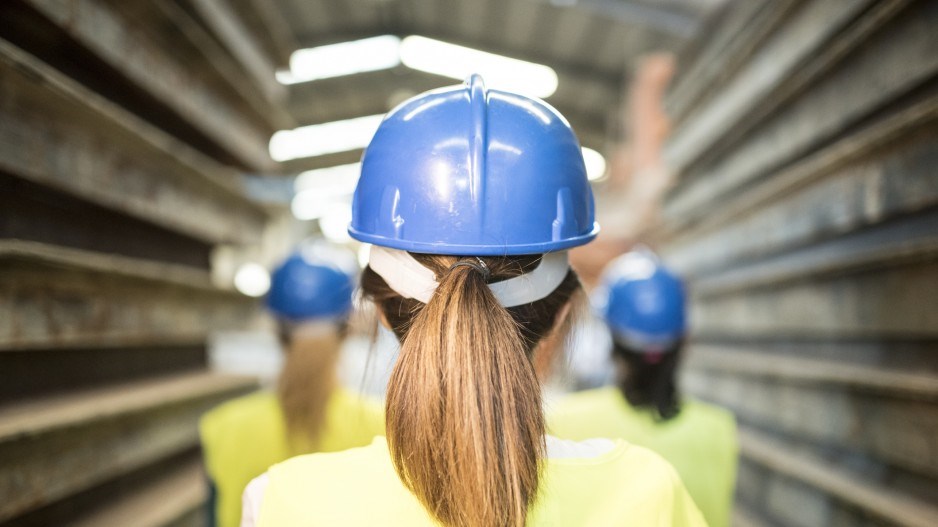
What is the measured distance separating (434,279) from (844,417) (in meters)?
1.95

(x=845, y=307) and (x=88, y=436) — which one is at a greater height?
(x=845, y=307)

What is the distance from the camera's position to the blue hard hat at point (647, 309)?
2678 mm

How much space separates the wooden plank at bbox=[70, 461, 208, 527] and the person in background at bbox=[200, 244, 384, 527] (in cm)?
17

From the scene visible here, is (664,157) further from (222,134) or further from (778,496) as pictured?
(222,134)

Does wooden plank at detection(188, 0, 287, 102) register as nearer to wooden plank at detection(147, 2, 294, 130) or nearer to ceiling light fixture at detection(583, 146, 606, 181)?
wooden plank at detection(147, 2, 294, 130)

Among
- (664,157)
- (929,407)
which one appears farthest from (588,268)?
(929,407)

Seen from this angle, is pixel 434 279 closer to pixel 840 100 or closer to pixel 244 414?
pixel 244 414

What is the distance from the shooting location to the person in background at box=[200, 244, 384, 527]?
2.08 metres

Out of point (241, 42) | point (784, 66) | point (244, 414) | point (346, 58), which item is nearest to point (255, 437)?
point (244, 414)

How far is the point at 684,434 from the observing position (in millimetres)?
2248

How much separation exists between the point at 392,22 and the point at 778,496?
310 inches

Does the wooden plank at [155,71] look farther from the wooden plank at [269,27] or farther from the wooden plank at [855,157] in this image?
the wooden plank at [855,157]

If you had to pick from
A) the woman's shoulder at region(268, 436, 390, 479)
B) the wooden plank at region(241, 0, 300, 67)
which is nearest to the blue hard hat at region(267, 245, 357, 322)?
the wooden plank at region(241, 0, 300, 67)

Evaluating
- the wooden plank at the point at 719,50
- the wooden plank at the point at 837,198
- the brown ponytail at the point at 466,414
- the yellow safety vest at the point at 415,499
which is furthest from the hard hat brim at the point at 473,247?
the wooden plank at the point at 719,50
